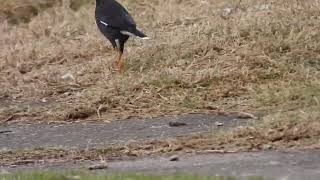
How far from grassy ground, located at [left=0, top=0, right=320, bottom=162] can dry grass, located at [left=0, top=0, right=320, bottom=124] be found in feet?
0.05

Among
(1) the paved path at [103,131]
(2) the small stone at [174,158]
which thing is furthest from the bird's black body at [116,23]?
(2) the small stone at [174,158]

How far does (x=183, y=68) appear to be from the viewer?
10.1 m

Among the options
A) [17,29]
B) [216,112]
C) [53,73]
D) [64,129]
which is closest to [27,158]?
[64,129]

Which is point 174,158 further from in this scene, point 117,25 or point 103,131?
point 117,25

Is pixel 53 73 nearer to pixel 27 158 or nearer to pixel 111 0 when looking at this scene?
pixel 111 0

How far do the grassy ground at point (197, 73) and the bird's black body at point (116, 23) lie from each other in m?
0.35

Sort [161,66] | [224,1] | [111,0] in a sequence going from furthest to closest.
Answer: [224,1] < [111,0] < [161,66]

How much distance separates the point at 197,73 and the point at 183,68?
17.1 inches

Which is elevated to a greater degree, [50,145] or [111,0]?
[111,0]

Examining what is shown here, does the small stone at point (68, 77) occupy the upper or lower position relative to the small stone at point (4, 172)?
lower

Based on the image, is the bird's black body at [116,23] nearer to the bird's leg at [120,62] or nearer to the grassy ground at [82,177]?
the bird's leg at [120,62]

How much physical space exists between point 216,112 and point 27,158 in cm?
221

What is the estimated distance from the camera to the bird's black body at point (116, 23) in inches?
414

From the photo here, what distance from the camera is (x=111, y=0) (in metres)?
11.1
